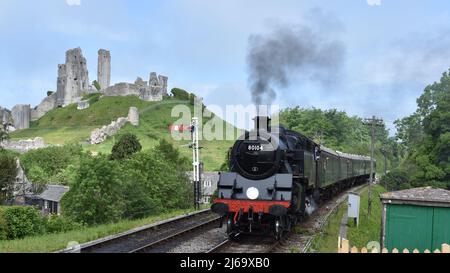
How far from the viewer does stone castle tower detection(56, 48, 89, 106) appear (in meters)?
122

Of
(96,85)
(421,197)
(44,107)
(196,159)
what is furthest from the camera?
(96,85)

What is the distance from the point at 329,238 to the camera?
1573 cm

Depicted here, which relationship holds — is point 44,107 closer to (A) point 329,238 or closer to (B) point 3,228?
(B) point 3,228

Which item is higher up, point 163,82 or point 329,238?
point 163,82

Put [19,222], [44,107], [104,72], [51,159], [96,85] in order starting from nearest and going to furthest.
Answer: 1. [19,222]
2. [51,159]
3. [44,107]
4. [104,72]
5. [96,85]

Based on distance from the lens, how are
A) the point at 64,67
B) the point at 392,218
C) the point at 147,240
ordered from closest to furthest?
the point at 392,218 < the point at 147,240 < the point at 64,67

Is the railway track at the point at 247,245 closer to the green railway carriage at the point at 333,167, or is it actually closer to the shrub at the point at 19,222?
the green railway carriage at the point at 333,167

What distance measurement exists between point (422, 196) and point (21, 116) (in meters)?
113

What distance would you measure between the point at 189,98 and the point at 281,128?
99.5 metres

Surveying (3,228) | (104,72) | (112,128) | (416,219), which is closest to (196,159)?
(3,228)

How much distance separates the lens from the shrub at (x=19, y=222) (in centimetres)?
2017

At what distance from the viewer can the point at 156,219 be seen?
1881 centimetres
